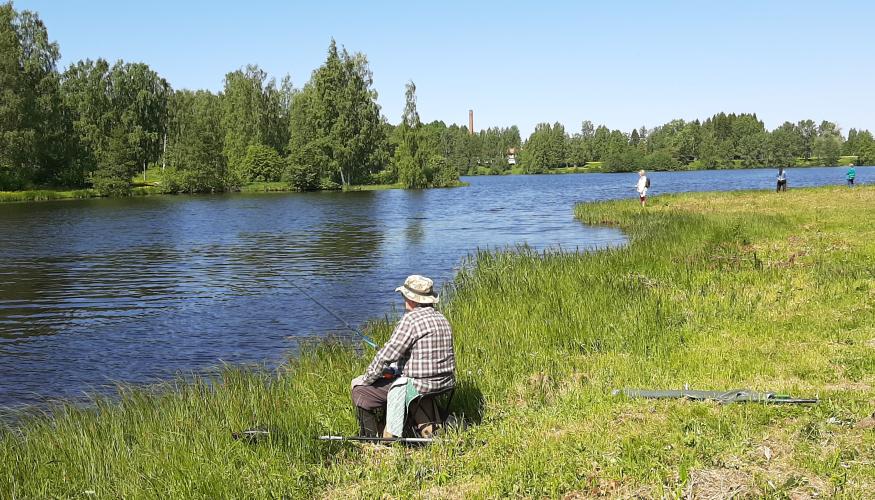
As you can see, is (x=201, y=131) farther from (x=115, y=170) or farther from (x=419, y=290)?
(x=419, y=290)

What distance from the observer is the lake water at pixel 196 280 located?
14.7 metres

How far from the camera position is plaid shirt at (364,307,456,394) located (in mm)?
7562

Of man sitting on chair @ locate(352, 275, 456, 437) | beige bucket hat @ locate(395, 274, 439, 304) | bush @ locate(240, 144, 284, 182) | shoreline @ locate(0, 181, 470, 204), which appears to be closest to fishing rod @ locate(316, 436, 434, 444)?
man sitting on chair @ locate(352, 275, 456, 437)

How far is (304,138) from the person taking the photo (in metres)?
104

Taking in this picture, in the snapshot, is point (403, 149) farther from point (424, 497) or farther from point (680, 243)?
point (424, 497)

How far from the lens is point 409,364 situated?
7.68 metres

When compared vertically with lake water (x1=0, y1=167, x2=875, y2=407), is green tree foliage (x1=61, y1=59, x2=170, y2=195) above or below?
above

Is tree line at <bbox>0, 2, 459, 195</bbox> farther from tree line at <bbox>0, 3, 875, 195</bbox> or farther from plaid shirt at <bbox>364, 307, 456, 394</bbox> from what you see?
plaid shirt at <bbox>364, 307, 456, 394</bbox>

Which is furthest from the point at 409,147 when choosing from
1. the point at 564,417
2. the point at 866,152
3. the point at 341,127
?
the point at 866,152

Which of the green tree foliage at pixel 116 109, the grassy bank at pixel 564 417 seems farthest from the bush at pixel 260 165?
the grassy bank at pixel 564 417

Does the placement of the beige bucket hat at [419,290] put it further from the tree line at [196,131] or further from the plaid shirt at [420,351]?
the tree line at [196,131]

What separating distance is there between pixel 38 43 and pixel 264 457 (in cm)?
9546

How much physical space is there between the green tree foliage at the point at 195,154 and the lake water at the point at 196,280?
4215 centimetres

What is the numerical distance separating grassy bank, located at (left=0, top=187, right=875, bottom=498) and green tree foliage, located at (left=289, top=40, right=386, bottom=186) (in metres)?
86.4
